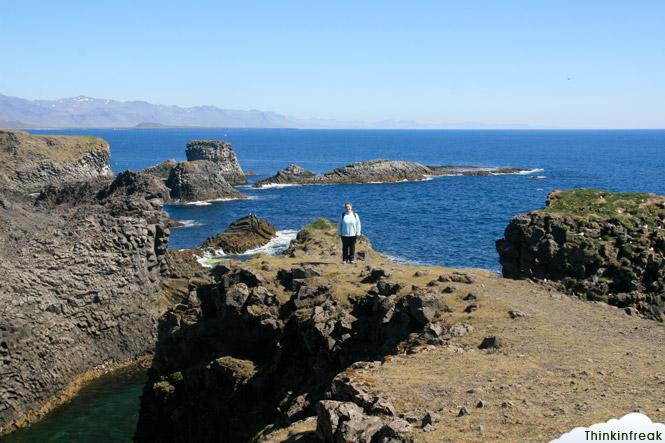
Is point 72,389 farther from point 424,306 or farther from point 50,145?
point 50,145

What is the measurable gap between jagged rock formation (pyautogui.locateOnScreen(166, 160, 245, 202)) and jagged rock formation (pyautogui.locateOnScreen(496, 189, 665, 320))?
81193 mm

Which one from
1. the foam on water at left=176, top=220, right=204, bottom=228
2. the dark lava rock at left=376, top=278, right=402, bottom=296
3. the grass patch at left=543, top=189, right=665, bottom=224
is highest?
the grass patch at left=543, top=189, right=665, bottom=224

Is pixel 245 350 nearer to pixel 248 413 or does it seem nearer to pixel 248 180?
pixel 248 413

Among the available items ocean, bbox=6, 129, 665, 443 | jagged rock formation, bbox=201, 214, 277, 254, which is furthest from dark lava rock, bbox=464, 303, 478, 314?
jagged rock formation, bbox=201, 214, 277, 254

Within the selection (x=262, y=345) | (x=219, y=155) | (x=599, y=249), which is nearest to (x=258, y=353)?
(x=262, y=345)

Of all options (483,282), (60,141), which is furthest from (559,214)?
(60,141)

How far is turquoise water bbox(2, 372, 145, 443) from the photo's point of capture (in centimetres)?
2931

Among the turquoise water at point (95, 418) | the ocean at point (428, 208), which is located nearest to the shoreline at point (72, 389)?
the turquoise water at point (95, 418)

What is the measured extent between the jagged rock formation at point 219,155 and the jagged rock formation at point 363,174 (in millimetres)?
7008

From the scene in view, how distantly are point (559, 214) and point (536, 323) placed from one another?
1321 cm

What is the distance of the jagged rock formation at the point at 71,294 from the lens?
1262 inches

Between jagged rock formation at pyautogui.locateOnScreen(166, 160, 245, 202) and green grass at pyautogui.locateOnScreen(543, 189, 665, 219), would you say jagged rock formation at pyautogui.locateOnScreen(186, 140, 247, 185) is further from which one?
green grass at pyautogui.locateOnScreen(543, 189, 665, 219)

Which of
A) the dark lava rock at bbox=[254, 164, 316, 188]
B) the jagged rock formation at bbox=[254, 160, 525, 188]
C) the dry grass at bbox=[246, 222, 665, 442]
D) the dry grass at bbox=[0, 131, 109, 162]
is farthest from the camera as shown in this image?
the jagged rock formation at bbox=[254, 160, 525, 188]

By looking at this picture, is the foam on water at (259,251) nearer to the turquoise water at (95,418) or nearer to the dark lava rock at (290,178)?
the turquoise water at (95,418)
